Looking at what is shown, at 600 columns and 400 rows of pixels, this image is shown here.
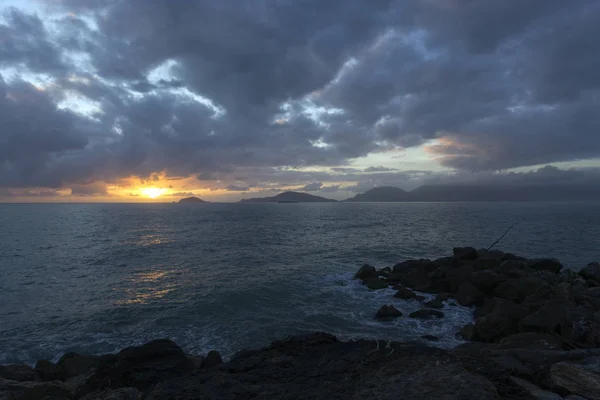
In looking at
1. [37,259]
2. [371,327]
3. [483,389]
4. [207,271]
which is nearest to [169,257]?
[207,271]

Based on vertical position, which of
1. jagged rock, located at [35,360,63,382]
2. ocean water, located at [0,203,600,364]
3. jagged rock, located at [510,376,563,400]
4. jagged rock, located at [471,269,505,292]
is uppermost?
jagged rock, located at [510,376,563,400]

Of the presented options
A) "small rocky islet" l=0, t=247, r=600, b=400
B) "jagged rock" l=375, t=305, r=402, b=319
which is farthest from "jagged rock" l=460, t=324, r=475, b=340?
"jagged rock" l=375, t=305, r=402, b=319

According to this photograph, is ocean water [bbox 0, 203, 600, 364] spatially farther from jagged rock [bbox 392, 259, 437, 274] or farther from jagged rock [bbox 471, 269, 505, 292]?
jagged rock [bbox 392, 259, 437, 274]

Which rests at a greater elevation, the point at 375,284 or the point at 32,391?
the point at 32,391

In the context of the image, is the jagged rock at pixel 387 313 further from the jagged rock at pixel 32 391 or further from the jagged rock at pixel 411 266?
the jagged rock at pixel 32 391

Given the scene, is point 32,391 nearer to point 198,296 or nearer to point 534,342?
point 198,296

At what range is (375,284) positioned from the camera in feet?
84.2

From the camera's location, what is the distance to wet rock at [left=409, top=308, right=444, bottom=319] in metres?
18.8

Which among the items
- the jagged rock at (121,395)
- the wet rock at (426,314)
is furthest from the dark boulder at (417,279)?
the jagged rock at (121,395)

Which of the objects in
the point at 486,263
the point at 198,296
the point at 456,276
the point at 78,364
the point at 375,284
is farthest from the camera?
the point at 486,263

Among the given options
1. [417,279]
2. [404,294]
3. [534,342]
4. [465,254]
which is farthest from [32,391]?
[465,254]

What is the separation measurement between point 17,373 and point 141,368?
534 centimetres

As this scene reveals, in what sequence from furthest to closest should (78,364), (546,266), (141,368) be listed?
(546,266) < (78,364) < (141,368)

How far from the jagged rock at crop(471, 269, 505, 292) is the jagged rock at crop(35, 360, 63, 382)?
24488mm
